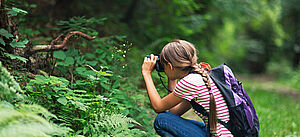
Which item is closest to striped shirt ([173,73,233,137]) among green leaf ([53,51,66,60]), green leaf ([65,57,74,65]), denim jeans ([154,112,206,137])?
denim jeans ([154,112,206,137])

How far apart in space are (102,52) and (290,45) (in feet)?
39.1

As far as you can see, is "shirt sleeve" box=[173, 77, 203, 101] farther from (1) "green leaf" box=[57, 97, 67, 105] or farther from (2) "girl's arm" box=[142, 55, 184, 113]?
(1) "green leaf" box=[57, 97, 67, 105]

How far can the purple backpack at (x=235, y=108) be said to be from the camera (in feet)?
6.57

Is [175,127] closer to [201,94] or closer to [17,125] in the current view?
[201,94]

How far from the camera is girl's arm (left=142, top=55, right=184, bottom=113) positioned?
2.13 m

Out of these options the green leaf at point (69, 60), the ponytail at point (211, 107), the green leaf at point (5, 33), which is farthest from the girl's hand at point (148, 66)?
the green leaf at point (5, 33)

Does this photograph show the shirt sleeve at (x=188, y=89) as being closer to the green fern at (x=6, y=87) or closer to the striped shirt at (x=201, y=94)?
the striped shirt at (x=201, y=94)

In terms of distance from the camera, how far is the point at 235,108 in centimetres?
200

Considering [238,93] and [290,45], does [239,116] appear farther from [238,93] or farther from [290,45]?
[290,45]

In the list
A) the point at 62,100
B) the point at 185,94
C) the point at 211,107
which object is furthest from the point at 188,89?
the point at 62,100

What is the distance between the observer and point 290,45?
12305 millimetres

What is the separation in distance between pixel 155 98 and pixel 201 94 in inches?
17.1

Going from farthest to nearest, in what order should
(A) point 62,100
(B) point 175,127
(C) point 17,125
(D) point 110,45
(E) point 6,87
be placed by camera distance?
1. (D) point 110,45
2. (B) point 175,127
3. (A) point 62,100
4. (E) point 6,87
5. (C) point 17,125

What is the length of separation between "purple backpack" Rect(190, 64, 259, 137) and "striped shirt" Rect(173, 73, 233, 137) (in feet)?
0.11
